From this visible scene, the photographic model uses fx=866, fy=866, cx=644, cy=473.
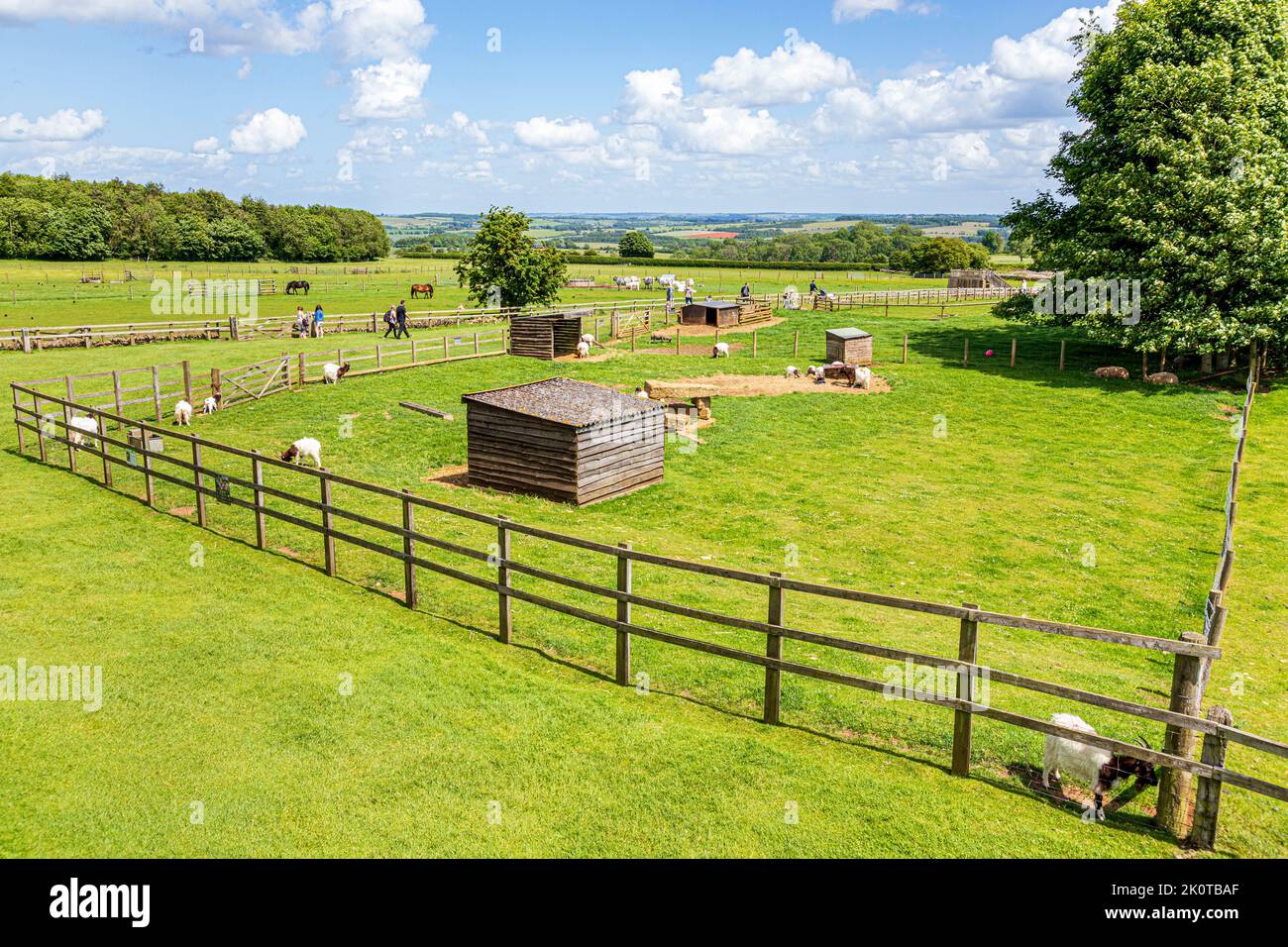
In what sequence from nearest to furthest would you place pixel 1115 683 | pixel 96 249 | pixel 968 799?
pixel 968 799 < pixel 1115 683 < pixel 96 249

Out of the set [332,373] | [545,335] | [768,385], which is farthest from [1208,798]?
[545,335]

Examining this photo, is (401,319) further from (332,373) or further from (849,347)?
(849,347)

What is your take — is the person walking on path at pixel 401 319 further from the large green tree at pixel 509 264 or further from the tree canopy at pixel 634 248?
the tree canopy at pixel 634 248

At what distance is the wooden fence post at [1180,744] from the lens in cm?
694

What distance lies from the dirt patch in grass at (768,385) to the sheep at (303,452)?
14.9 meters

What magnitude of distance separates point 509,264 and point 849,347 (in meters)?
21.6

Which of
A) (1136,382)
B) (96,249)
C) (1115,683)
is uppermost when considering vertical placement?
(96,249)

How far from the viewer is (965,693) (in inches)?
312

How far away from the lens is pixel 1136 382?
1373 inches

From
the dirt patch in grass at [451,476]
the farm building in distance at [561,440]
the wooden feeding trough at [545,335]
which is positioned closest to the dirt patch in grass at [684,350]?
the wooden feeding trough at [545,335]

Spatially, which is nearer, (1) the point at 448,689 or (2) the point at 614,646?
(1) the point at 448,689
